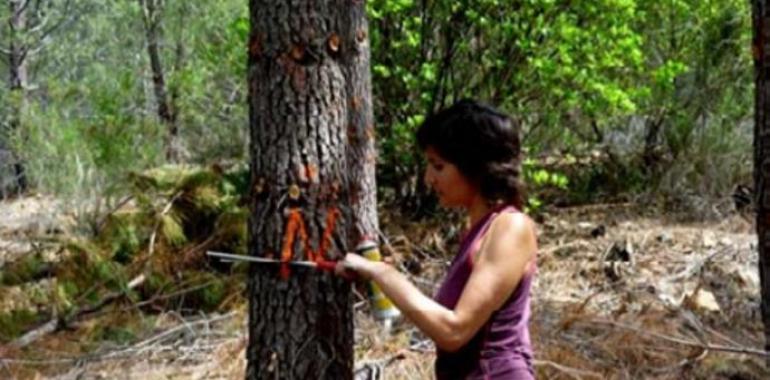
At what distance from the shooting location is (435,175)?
218cm

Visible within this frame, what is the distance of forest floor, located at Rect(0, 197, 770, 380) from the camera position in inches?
163

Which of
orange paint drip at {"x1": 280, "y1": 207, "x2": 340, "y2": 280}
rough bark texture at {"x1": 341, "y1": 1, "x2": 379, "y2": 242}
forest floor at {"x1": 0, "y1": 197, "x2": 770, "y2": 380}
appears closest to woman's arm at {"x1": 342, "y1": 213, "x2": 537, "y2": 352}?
orange paint drip at {"x1": 280, "y1": 207, "x2": 340, "y2": 280}

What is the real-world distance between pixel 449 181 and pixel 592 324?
8.31 feet

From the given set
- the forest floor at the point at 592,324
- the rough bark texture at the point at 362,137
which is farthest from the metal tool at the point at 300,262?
the rough bark texture at the point at 362,137

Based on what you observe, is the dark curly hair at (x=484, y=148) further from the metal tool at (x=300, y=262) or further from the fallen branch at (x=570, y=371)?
the fallen branch at (x=570, y=371)

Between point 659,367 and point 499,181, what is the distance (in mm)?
2347

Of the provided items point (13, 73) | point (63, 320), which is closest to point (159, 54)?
point (13, 73)

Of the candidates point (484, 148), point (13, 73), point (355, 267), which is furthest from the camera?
point (13, 73)

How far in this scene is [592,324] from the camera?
4.48m

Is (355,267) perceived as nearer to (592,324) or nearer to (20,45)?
(592,324)

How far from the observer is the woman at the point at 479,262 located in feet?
6.61

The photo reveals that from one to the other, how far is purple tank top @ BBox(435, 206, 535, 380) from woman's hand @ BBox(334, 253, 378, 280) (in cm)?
20

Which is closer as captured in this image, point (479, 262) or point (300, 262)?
point (479, 262)

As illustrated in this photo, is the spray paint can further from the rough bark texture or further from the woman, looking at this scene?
the rough bark texture
